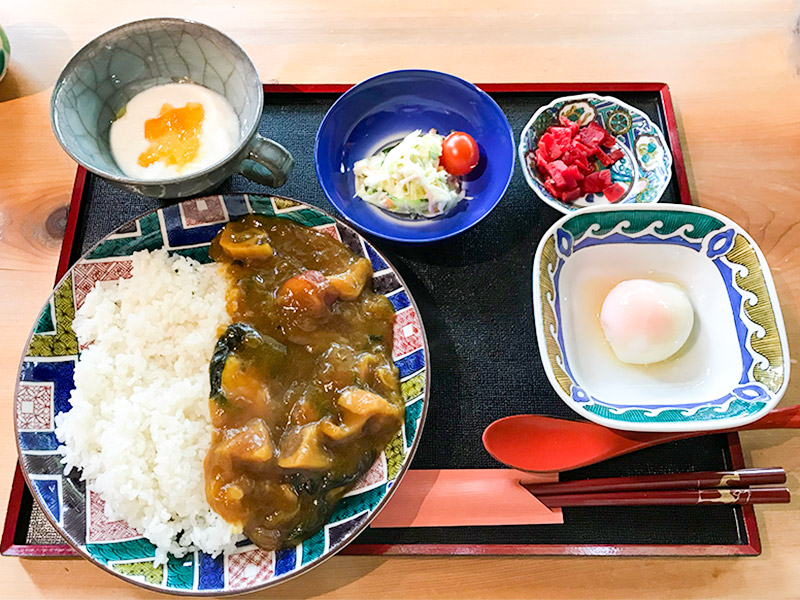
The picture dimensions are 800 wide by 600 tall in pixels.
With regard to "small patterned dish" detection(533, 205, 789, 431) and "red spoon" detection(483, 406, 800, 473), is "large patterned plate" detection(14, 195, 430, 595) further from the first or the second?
"small patterned dish" detection(533, 205, 789, 431)

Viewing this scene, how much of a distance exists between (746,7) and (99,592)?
3622 millimetres

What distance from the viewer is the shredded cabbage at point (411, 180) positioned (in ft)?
7.34

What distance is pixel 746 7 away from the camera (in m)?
2.85

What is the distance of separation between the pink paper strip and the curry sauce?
8.1 inches

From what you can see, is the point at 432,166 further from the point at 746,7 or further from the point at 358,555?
the point at 746,7

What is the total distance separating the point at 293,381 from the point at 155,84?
124 cm

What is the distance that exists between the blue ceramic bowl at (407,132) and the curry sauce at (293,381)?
26 cm

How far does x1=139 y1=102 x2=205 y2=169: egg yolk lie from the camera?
210 cm

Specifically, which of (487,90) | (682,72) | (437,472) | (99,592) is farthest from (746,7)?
(99,592)

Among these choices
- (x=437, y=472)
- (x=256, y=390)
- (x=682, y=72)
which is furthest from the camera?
(x=682, y=72)

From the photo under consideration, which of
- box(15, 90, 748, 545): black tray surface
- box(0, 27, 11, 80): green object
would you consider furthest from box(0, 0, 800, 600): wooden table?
box(15, 90, 748, 545): black tray surface

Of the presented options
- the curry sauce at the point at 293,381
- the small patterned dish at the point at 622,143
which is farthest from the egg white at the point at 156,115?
the small patterned dish at the point at 622,143

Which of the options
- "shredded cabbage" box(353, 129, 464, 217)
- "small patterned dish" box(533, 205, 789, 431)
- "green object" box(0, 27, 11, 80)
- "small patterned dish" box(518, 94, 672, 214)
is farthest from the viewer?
"green object" box(0, 27, 11, 80)

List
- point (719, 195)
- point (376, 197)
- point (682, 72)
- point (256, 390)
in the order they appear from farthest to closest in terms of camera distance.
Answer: point (682, 72) → point (719, 195) → point (376, 197) → point (256, 390)
